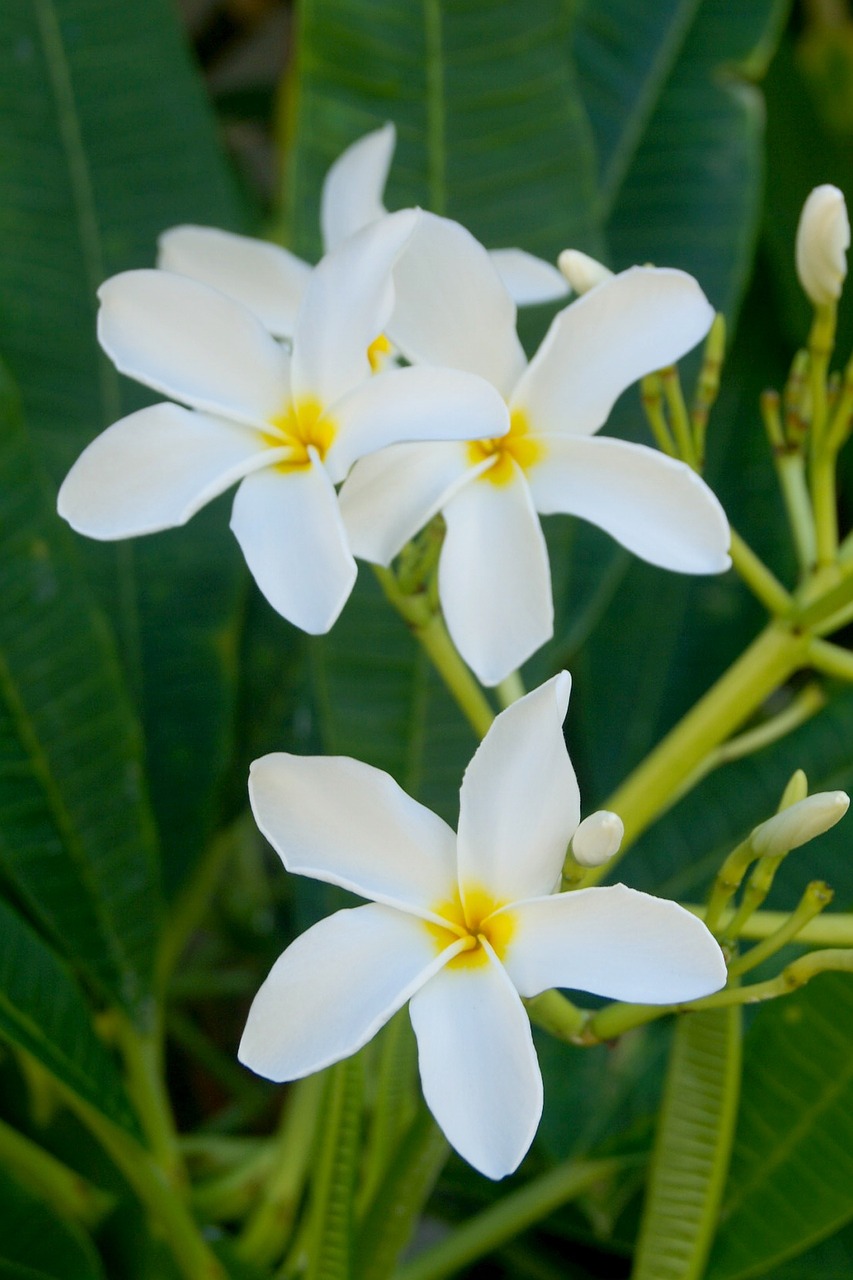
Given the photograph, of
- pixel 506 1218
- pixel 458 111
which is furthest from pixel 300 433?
pixel 506 1218

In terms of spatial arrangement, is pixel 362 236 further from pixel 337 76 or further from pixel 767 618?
pixel 767 618

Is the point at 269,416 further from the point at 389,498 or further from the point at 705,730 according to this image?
the point at 705,730

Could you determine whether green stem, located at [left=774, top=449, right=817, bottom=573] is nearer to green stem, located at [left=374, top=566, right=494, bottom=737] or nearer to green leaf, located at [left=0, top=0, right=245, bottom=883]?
green stem, located at [left=374, top=566, right=494, bottom=737]

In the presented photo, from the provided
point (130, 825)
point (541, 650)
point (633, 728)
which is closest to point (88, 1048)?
point (130, 825)

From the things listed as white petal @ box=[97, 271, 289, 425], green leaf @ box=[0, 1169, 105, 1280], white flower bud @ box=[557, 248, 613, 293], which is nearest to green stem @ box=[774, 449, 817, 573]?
white flower bud @ box=[557, 248, 613, 293]

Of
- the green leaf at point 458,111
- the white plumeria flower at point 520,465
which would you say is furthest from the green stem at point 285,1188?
the green leaf at point 458,111
